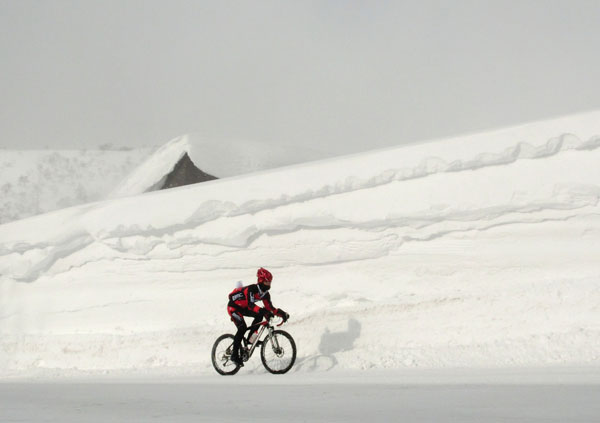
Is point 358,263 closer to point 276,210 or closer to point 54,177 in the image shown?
point 276,210

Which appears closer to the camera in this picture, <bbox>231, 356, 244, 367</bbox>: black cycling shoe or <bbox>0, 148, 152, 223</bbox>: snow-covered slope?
<bbox>231, 356, 244, 367</bbox>: black cycling shoe

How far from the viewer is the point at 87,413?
5.46 metres

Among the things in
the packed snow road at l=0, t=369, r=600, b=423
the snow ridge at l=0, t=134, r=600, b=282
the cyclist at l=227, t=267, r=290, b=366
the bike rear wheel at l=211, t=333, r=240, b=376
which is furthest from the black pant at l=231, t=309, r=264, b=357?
the snow ridge at l=0, t=134, r=600, b=282

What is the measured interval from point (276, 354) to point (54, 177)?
1660 cm

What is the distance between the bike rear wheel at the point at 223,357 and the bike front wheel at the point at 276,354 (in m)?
0.50

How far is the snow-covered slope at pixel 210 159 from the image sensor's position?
18.2 meters

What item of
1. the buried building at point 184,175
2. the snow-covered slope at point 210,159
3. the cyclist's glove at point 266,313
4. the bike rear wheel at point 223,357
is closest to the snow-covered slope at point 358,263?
the bike rear wheel at point 223,357

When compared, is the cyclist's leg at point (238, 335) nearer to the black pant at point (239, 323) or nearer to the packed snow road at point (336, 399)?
the black pant at point (239, 323)

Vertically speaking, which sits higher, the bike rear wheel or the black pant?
the black pant

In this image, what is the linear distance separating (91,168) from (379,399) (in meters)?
20.1

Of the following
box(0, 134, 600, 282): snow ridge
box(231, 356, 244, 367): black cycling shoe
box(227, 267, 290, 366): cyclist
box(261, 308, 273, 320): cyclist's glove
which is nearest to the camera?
box(261, 308, 273, 320): cyclist's glove

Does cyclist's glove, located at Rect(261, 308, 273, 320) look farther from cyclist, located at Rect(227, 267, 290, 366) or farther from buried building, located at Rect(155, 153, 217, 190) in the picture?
buried building, located at Rect(155, 153, 217, 190)

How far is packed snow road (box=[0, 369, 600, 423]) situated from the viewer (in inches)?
187

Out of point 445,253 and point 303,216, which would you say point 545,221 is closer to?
point 445,253
